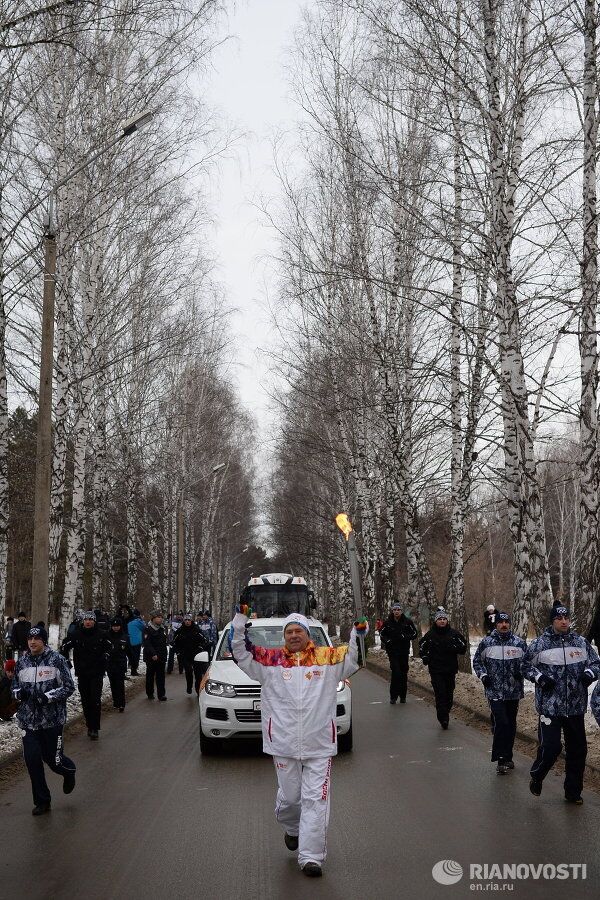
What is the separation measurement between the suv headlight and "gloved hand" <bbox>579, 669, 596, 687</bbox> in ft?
15.8

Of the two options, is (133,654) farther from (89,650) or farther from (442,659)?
(442,659)

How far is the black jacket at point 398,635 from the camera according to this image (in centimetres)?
1752

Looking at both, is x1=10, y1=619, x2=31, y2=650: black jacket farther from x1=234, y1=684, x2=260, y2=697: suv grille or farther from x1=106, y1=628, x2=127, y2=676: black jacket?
x1=234, y1=684, x2=260, y2=697: suv grille

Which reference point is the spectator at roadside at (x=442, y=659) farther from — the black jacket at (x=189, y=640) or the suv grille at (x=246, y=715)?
the black jacket at (x=189, y=640)

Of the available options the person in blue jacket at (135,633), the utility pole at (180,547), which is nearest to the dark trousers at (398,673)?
the person in blue jacket at (135,633)

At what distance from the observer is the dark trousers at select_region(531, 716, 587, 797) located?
838cm

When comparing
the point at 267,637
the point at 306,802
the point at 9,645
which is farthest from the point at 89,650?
the point at 9,645

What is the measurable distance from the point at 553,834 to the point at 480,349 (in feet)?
48.8

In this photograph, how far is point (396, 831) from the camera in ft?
24.9

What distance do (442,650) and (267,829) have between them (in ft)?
23.2

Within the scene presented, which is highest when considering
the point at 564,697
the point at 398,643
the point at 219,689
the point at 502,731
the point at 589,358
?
the point at 589,358

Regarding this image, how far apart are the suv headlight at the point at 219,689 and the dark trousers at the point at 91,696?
7.56 ft

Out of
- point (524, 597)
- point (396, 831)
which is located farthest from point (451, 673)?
point (396, 831)

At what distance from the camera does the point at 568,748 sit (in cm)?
843
